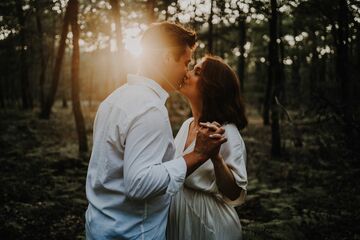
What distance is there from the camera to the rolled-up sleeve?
1.98 m

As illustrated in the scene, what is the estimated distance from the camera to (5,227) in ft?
20.6

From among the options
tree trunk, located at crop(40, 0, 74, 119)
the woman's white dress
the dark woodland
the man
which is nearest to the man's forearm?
the man

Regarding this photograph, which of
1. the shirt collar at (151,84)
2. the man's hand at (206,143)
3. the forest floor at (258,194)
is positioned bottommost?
the forest floor at (258,194)

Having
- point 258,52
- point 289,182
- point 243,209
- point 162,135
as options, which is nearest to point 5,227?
point 243,209

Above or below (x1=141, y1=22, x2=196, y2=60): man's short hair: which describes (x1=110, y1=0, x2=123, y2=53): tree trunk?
above

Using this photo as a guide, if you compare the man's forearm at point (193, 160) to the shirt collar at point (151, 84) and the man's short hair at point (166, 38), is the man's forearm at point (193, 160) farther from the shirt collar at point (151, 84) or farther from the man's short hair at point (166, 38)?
the man's short hair at point (166, 38)

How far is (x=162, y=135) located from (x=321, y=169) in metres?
9.91

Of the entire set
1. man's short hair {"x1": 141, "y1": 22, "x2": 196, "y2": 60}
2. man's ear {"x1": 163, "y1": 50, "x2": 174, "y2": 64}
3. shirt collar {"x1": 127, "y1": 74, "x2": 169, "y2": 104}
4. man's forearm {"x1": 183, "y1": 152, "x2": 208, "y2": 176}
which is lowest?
man's forearm {"x1": 183, "y1": 152, "x2": 208, "y2": 176}

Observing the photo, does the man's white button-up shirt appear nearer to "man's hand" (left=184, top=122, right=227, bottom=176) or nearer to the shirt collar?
the shirt collar

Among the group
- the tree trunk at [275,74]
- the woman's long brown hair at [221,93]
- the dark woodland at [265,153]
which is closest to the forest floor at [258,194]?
the dark woodland at [265,153]

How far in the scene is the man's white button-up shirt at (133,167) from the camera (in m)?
2.01

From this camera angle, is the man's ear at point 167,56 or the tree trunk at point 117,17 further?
the tree trunk at point 117,17

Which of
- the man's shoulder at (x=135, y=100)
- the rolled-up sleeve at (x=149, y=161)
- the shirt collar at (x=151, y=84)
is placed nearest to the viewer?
the rolled-up sleeve at (x=149, y=161)

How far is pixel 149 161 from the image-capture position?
1997 mm
